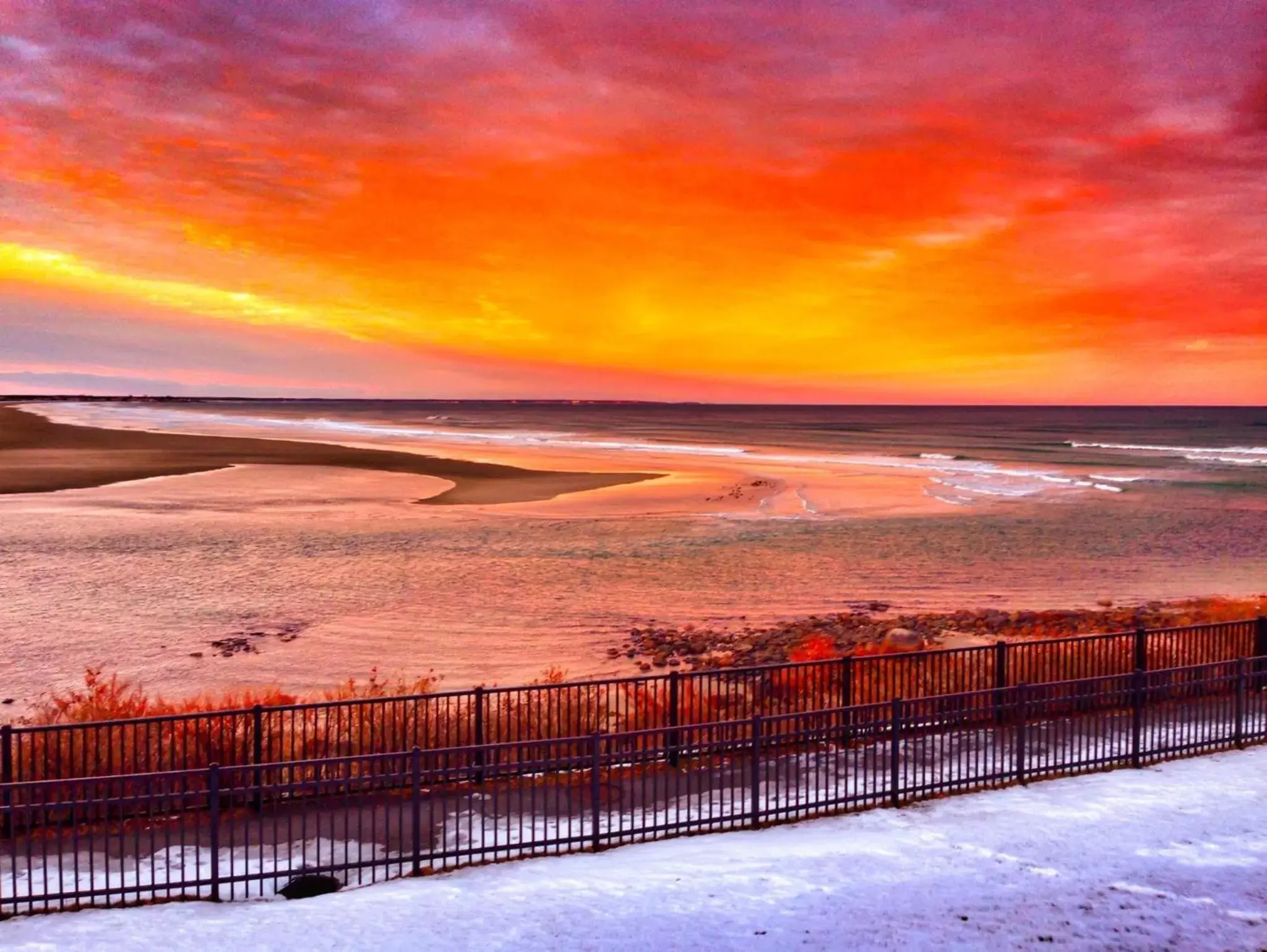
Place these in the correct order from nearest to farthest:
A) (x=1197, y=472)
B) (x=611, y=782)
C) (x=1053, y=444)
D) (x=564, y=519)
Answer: (x=611, y=782), (x=564, y=519), (x=1197, y=472), (x=1053, y=444)

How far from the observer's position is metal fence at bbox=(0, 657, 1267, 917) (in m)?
10.2

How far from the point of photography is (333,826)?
1114 cm

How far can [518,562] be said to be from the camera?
107 feet

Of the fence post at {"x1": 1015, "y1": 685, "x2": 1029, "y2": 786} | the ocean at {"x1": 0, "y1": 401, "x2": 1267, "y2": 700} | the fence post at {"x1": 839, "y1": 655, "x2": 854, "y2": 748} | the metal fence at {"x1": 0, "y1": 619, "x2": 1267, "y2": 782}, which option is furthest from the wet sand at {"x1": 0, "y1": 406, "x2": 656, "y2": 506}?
the fence post at {"x1": 1015, "y1": 685, "x2": 1029, "y2": 786}

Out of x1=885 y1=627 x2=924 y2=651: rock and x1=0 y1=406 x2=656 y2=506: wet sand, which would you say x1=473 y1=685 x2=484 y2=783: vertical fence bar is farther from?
x1=0 y1=406 x2=656 y2=506: wet sand

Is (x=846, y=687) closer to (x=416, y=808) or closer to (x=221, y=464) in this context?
(x=416, y=808)

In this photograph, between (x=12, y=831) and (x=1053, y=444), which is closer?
(x=12, y=831)

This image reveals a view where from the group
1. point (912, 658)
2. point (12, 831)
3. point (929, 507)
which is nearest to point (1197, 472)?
point (929, 507)

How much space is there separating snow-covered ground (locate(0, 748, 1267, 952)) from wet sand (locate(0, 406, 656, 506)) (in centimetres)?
3899

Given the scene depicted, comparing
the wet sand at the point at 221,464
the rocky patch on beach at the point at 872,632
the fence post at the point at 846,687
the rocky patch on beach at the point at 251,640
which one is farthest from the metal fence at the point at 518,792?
the wet sand at the point at 221,464

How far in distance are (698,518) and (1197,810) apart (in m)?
32.6

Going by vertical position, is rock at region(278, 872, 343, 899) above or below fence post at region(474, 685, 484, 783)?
below

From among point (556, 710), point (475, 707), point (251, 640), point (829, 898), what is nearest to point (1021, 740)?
point (829, 898)

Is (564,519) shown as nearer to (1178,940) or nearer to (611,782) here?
(611,782)
